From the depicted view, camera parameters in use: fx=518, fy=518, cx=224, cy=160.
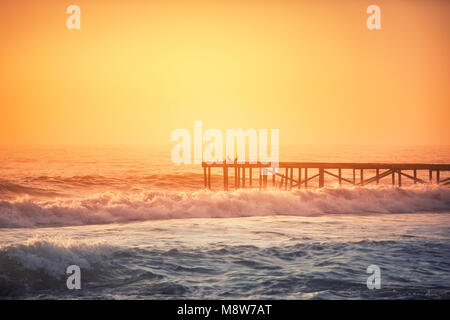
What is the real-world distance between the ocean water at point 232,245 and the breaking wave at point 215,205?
0.20ft

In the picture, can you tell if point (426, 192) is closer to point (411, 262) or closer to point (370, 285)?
point (411, 262)

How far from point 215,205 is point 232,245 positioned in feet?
35.9

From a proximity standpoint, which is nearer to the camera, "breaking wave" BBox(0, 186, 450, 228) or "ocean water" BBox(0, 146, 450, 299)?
"ocean water" BBox(0, 146, 450, 299)

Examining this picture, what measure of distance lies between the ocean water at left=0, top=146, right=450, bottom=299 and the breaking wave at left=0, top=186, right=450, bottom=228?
0.06m

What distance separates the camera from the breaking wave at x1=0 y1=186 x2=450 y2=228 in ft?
73.9

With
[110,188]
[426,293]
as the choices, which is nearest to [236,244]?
[426,293]

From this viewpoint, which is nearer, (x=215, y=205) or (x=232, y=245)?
(x=232, y=245)

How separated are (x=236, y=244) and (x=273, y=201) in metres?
12.3

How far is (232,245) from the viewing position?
1482cm

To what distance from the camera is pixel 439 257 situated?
12945mm

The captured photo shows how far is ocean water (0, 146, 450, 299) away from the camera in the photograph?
10172 millimetres

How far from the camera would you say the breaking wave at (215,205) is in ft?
73.9

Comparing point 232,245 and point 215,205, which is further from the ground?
point 232,245

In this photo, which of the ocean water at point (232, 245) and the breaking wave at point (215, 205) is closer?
the ocean water at point (232, 245)
